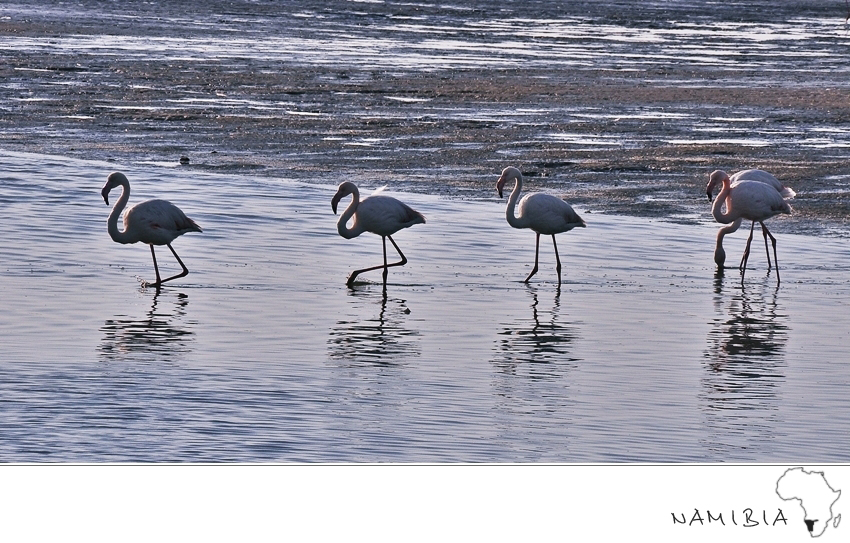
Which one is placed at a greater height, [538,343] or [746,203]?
[746,203]

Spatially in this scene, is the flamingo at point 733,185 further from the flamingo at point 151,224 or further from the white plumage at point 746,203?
the flamingo at point 151,224

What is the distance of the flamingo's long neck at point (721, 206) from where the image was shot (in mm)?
14734

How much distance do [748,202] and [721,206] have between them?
271 mm

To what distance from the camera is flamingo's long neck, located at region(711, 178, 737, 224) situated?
48.3ft

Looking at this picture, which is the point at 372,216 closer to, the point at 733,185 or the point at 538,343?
the point at 538,343

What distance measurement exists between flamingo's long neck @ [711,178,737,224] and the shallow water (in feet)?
1.28

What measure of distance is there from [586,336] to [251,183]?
25.6 ft

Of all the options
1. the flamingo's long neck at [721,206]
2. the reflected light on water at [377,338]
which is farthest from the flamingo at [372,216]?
the flamingo's long neck at [721,206]

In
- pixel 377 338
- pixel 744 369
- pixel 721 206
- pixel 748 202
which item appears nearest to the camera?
pixel 744 369

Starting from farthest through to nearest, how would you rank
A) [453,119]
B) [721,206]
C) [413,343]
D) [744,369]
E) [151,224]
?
[453,119] < [721,206] < [151,224] < [413,343] < [744,369]

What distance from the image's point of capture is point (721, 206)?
1488 cm

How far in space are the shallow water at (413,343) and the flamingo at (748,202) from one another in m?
0.45

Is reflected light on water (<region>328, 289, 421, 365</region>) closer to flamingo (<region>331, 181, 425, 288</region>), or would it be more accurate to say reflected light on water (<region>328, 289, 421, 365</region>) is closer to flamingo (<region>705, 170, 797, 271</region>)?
flamingo (<region>331, 181, 425, 288</region>)

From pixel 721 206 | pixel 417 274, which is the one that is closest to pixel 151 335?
pixel 417 274
